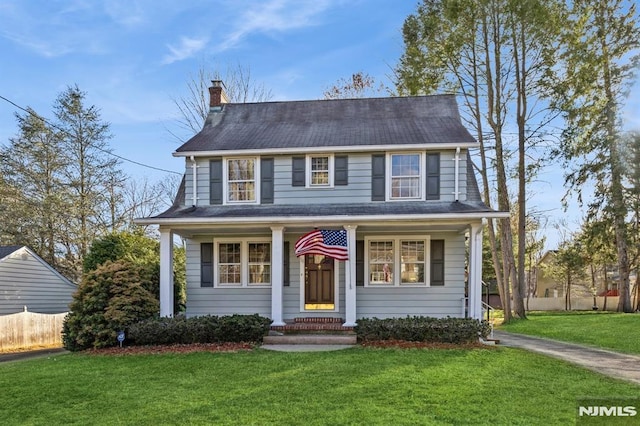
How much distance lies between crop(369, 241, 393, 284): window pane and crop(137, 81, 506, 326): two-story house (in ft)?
0.09

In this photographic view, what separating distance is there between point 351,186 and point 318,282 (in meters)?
2.89

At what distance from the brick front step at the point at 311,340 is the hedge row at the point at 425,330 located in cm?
33

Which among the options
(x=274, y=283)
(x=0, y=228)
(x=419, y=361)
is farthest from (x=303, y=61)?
(x=0, y=228)

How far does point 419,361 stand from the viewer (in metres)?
7.71

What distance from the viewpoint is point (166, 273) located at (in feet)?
35.2

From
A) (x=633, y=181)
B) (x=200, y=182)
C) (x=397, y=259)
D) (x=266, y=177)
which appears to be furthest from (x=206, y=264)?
(x=633, y=181)

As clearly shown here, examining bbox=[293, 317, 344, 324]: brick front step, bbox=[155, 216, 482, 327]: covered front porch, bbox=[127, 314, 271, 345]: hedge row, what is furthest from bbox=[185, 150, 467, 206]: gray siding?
bbox=[127, 314, 271, 345]: hedge row

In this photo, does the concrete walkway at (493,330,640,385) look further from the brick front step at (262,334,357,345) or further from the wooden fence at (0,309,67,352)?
the wooden fence at (0,309,67,352)

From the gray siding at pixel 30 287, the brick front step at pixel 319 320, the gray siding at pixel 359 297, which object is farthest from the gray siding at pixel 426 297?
the gray siding at pixel 30 287

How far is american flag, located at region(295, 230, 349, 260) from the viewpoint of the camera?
1020cm

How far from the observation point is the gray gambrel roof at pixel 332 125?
1181 cm

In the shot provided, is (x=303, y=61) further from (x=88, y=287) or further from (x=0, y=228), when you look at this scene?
(x=0, y=228)

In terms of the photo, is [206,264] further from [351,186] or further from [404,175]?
[404,175]

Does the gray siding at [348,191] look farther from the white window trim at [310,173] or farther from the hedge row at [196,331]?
the hedge row at [196,331]
